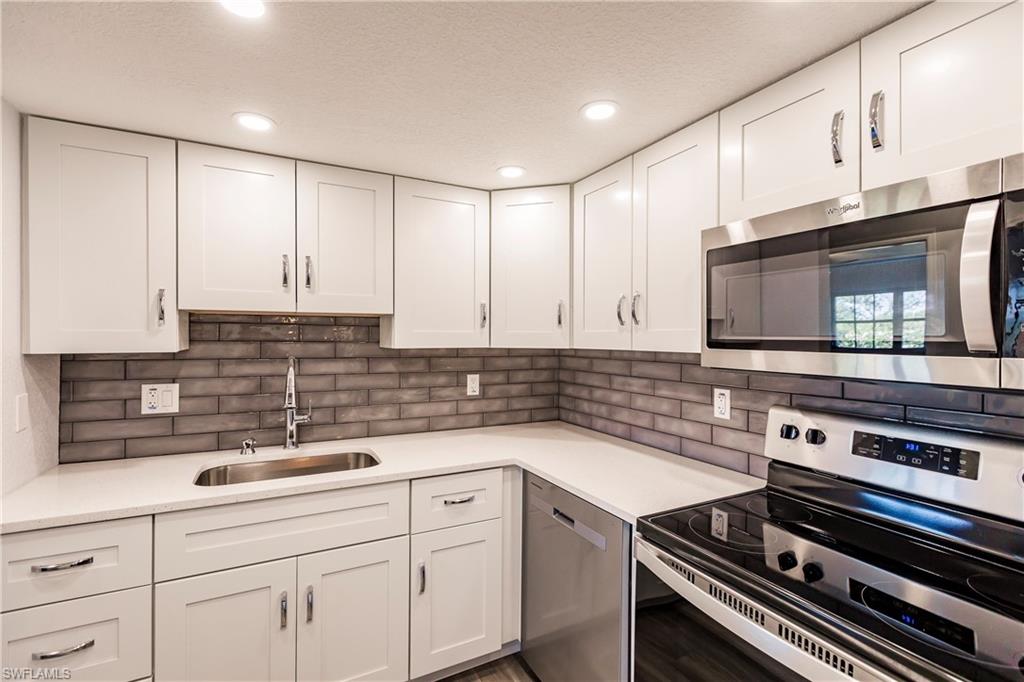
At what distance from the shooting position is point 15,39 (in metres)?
1.24

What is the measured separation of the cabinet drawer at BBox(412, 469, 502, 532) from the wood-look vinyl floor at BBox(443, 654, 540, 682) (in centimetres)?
67

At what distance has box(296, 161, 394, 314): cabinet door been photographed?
6.81 feet

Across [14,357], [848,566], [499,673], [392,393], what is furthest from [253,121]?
[499,673]

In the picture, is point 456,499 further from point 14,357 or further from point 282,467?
point 14,357

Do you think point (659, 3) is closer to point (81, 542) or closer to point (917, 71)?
point (917, 71)

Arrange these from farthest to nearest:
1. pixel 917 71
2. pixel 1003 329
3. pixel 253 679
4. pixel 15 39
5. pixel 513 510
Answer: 1. pixel 513 510
2. pixel 253 679
3. pixel 15 39
4. pixel 917 71
5. pixel 1003 329

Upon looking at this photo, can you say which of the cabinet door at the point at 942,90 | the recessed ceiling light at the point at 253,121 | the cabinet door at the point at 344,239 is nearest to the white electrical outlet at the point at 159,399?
the cabinet door at the point at 344,239

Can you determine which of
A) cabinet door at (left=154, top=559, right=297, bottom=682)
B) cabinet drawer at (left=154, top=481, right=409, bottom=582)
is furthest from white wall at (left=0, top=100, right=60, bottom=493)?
cabinet door at (left=154, top=559, right=297, bottom=682)

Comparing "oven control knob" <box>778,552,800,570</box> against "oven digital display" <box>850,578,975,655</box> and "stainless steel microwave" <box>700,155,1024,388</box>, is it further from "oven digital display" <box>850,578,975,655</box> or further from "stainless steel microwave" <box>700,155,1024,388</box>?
"stainless steel microwave" <box>700,155,1024,388</box>

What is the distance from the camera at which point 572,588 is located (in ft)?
5.66

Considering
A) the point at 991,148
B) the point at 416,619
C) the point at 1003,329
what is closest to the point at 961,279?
the point at 1003,329

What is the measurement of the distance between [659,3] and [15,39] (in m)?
1.61

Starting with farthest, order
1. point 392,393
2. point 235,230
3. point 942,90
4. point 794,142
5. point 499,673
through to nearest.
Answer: point 392,393
point 499,673
point 235,230
point 794,142
point 942,90

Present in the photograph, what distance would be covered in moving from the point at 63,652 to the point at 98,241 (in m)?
1.31
